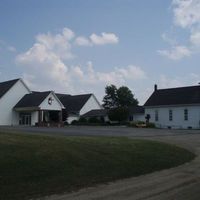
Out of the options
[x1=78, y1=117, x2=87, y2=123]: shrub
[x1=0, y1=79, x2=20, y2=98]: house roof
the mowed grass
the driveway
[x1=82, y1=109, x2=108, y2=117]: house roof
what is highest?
[x1=0, y1=79, x2=20, y2=98]: house roof

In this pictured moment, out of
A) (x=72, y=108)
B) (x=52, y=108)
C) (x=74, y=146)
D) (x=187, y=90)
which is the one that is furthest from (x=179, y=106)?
(x=74, y=146)

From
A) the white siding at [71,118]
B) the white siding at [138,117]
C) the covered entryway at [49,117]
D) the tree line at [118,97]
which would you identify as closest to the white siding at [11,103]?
the covered entryway at [49,117]

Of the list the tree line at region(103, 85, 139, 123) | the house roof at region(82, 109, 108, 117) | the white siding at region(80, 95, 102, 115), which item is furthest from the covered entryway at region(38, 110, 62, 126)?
the tree line at region(103, 85, 139, 123)

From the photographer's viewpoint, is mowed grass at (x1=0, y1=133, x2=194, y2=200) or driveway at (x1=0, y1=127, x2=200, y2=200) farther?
mowed grass at (x1=0, y1=133, x2=194, y2=200)

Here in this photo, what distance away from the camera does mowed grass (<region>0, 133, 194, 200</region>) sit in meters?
10.7

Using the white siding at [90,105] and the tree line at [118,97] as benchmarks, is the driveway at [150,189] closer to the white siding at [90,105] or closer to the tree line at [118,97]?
the white siding at [90,105]

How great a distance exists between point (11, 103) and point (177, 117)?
2729 centimetres

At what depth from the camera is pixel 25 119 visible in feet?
219

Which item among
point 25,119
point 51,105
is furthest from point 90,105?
point 25,119

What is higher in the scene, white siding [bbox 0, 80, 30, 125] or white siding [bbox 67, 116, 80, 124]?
white siding [bbox 0, 80, 30, 125]

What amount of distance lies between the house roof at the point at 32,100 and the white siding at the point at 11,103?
886 mm

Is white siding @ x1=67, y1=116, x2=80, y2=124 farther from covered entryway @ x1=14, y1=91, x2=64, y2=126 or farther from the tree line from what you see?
the tree line

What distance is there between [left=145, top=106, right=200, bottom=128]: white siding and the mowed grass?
4116 cm

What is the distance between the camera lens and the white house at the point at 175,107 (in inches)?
2347
